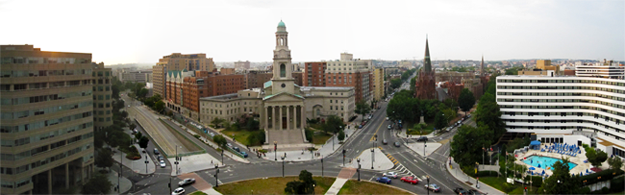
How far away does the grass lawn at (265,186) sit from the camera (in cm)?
5909

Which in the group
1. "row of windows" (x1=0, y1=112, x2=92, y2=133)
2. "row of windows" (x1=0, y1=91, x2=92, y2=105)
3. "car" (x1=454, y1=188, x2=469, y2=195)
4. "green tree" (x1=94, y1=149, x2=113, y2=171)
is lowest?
"car" (x1=454, y1=188, x2=469, y2=195)

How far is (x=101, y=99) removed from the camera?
7538cm

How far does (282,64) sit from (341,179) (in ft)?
152

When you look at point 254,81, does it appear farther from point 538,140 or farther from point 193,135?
point 538,140

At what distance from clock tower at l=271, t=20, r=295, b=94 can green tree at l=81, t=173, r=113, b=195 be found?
176ft

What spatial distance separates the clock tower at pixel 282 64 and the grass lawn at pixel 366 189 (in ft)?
152

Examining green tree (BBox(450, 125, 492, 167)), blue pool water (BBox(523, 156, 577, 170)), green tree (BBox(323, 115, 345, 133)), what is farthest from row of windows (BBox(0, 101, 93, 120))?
blue pool water (BBox(523, 156, 577, 170))

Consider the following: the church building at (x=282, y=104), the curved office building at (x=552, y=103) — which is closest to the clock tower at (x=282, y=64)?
the church building at (x=282, y=104)

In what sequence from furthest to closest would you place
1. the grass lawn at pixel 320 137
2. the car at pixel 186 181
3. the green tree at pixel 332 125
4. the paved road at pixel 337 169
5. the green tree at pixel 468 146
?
the green tree at pixel 332 125
the grass lawn at pixel 320 137
the green tree at pixel 468 146
the paved road at pixel 337 169
the car at pixel 186 181

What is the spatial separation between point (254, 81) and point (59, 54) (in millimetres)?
110169

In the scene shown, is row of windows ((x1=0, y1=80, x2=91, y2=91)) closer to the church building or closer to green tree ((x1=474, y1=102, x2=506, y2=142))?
the church building

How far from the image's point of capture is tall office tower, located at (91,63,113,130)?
75000 millimetres

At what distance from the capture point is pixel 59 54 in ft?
182

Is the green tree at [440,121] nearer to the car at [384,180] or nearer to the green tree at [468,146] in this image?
the green tree at [468,146]
